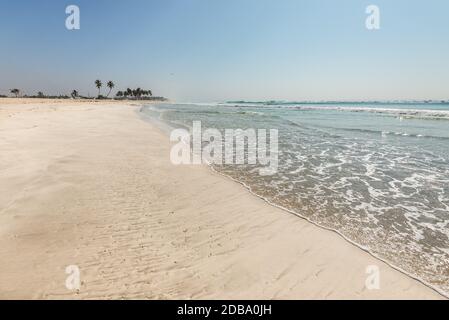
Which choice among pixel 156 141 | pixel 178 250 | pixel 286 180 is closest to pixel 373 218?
pixel 286 180

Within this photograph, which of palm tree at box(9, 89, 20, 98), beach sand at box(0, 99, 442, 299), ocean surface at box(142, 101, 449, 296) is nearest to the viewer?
beach sand at box(0, 99, 442, 299)

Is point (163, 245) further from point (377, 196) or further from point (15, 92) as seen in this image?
point (15, 92)

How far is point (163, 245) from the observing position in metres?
5.64

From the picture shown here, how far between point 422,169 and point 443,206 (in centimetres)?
495

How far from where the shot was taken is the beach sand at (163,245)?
4457 millimetres

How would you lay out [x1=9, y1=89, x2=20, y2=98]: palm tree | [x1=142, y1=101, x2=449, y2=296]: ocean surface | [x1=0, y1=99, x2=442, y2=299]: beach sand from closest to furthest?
[x1=0, y1=99, x2=442, y2=299]: beach sand, [x1=142, y1=101, x2=449, y2=296]: ocean surface, [x1=9, y1=89, x2=20, y2=98]: palm tree

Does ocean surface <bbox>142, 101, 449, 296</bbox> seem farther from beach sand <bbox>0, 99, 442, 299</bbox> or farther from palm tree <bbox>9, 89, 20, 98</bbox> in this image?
palm tree <bbox>9, 89, 20, 98</bbox>

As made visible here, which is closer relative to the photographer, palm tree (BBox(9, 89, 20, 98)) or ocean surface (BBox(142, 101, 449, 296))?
ocean surface (BBox(142, 101, 449, 296))

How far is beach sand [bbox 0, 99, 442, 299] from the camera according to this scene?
446 cm

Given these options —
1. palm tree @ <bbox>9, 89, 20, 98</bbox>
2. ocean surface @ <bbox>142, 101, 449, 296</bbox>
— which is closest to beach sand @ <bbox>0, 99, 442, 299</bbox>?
ocean surface @ <bbox>142, 101, 449, 296</bbox>

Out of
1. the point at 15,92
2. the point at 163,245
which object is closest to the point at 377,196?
the point at 163,245

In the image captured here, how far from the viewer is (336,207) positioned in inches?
319

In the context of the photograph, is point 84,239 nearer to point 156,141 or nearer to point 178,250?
point 178,250
